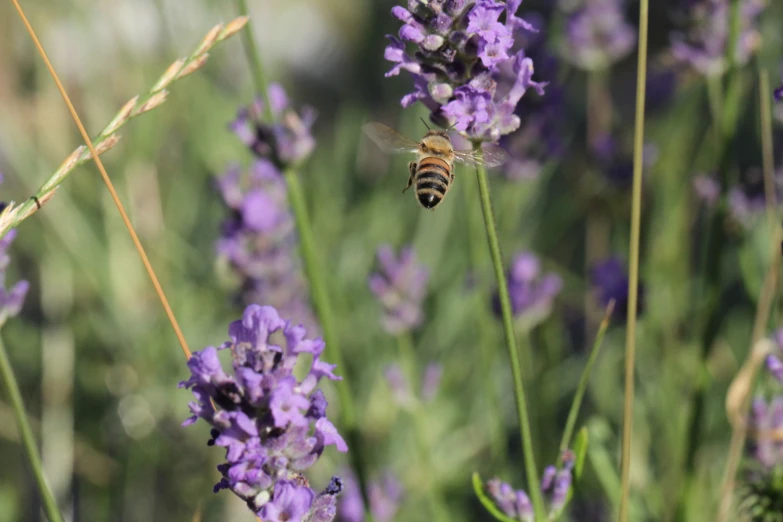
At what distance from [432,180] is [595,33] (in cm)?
167

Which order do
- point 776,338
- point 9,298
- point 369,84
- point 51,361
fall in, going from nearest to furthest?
1. point 9,298
2. point 776,338
3. point 51,361
4. point 369,84

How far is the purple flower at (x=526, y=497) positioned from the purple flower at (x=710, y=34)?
144 centimetres

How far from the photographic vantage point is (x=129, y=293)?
3.53 m

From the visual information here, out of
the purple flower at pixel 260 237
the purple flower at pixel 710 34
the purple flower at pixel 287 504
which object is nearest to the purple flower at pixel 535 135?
the purple flower at pixel 710 34

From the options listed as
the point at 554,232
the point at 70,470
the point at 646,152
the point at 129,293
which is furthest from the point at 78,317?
the point at 646,152

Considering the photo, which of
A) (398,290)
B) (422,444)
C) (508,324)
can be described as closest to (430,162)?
(508,324)

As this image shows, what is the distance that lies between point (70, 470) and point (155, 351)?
60 centimetres

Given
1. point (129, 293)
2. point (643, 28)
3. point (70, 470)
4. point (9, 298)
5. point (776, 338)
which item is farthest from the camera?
point (129, 293)

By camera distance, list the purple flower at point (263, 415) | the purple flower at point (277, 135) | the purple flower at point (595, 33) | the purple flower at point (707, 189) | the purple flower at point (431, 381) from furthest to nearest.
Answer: the purple flower at point (595, 33), the purple flower at point (431, 381), the purple flower at point (707, 189), the purple flower at point (277, 135), the purple flower at point (263, 415)

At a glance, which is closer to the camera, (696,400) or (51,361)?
(696,400)

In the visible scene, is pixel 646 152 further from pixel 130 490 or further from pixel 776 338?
pixel 130 490

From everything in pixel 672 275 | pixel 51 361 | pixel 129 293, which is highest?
pixel 129 293

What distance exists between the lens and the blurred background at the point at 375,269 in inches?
104

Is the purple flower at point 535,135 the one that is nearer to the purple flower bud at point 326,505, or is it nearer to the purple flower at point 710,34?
the purple flower at point 710,34
